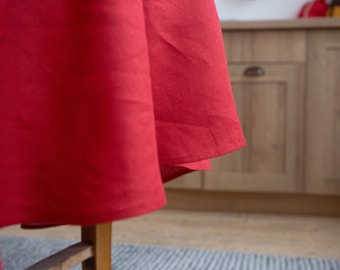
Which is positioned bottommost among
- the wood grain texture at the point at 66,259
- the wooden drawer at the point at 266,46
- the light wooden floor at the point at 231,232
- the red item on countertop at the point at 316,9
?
the light wooden floor at the point at 231,232

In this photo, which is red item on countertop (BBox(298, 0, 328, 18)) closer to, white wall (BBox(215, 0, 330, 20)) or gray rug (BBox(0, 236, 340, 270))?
white wall (BBox(215, 0, 330, 20))

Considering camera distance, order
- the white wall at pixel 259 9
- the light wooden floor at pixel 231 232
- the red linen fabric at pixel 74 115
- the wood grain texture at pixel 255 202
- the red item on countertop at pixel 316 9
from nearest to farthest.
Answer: the red linen fabric at pixel 74 115
the light wooden floor at pixel 231 232
the wood grain texture at pixel 255 202
the red item on countertop at pixel 316 9
the white wall at pixel 259 9

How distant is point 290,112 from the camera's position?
2223 mm

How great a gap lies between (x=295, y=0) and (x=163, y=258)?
1.66 metres

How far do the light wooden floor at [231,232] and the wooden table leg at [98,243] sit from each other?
91 centimetres

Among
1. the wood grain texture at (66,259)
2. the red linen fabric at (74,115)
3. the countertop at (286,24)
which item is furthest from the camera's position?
the countertop at (286,24)

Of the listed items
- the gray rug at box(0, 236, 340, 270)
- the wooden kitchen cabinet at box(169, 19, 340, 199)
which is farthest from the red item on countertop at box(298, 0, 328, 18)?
the gray rug at box(0, 236, 340, 270)

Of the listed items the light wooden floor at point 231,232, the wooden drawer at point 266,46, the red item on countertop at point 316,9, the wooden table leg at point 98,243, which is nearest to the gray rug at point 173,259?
the light wooden floor at point 231,232

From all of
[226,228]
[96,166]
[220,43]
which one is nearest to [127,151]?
[96,166]

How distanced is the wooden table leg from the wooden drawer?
60.2 inches

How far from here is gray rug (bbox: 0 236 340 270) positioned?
Answer: 149 centimetres

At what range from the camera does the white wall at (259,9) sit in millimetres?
2689

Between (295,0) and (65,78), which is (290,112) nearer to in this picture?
(295,0)

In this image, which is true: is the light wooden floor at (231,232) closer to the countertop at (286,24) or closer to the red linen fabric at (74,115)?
the countertop at (286,24)
